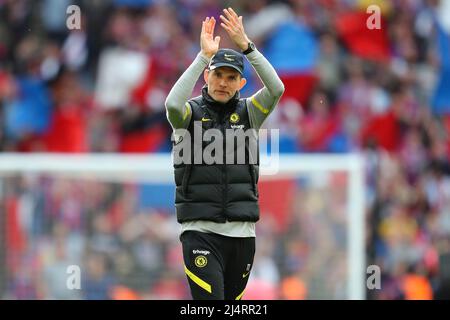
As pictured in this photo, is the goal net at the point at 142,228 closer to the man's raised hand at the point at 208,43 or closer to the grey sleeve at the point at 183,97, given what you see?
the grey sleeve at the point at 183,97

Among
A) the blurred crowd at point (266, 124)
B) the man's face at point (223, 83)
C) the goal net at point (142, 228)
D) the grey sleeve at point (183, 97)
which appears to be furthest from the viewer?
the blurred crowd at point (266, 124)

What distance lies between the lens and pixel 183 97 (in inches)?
279

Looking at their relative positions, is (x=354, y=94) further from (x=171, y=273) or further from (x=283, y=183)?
(x=171, y=273)

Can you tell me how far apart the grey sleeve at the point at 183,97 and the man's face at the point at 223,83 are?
100 millimetres

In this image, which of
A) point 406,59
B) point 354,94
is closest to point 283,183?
point 354,94

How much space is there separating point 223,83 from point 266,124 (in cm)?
737

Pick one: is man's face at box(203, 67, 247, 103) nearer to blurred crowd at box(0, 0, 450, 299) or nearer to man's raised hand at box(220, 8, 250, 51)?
man's raised hand at box(220, 8, 250, 51)

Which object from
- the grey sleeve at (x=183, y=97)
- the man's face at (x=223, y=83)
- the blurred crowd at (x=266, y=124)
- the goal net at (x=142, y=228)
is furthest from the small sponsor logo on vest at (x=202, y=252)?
the goal net at (x=142, y=228)

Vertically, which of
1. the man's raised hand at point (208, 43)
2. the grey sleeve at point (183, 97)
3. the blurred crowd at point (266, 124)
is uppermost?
the blurred crowd at point (266, 124)

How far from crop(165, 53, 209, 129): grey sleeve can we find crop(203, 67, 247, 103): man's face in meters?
0.10

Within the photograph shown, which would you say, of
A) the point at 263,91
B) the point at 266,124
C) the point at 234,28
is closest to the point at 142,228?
the point at 266,124

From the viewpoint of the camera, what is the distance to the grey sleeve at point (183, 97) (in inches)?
279

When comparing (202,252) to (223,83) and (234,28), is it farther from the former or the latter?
(234,28)
